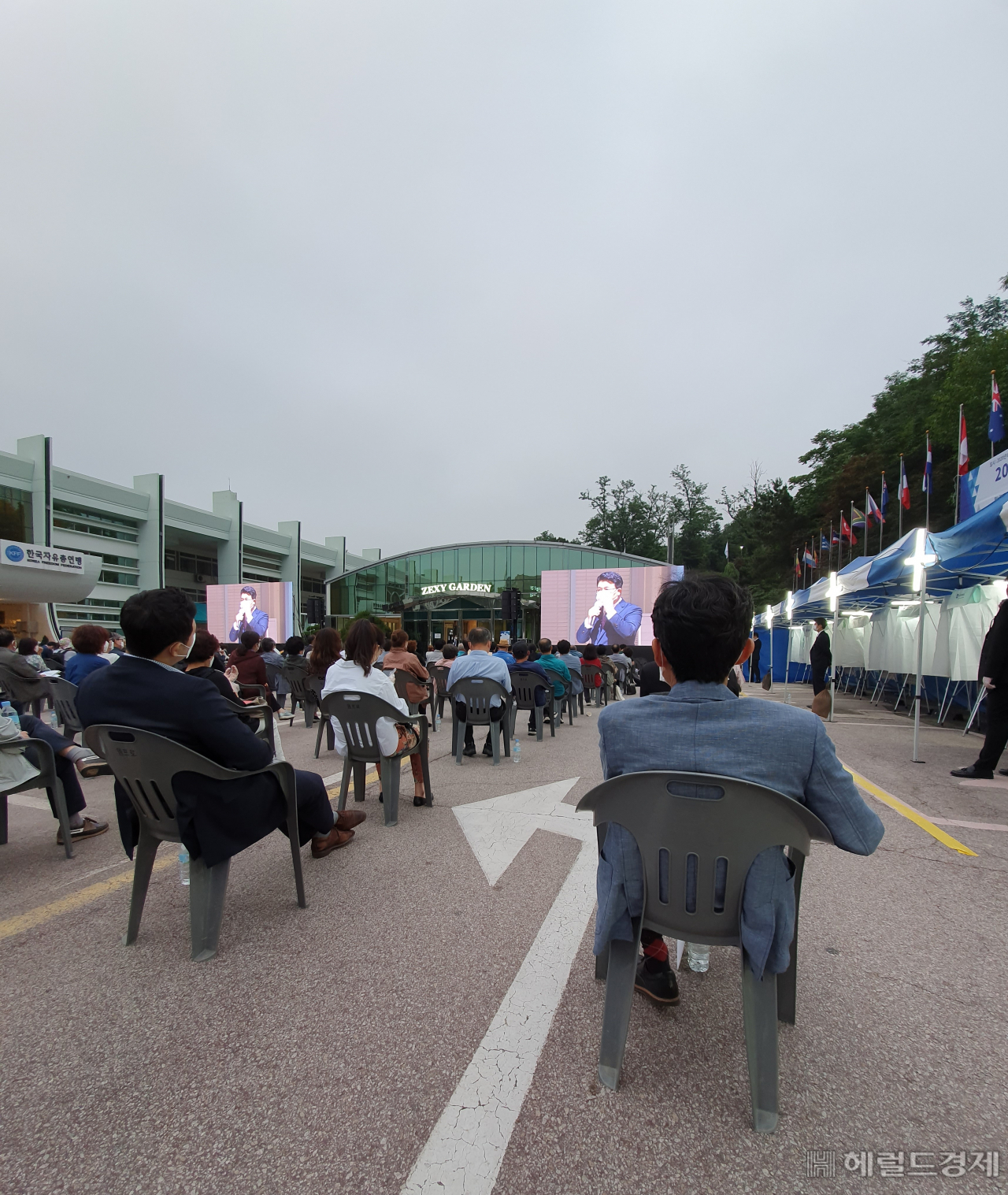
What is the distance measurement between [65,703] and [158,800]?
648 cm

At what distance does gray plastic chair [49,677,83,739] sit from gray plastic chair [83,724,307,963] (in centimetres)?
554

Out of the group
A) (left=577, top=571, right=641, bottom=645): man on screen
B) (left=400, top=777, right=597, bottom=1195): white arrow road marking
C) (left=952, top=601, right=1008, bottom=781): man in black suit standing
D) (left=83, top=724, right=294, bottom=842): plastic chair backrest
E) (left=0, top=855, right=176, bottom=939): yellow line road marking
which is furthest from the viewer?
(left=577, top=571, right=641, bottom=645): man on screen

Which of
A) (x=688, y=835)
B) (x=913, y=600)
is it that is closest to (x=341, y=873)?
(x=688, y=835)

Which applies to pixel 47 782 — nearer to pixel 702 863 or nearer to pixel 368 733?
pixel 368 733

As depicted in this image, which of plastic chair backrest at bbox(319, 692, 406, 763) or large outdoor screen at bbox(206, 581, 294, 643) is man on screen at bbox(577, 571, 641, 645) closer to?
large outdoor screen at bbox(206, 581, 294, 643)

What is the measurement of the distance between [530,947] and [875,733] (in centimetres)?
910

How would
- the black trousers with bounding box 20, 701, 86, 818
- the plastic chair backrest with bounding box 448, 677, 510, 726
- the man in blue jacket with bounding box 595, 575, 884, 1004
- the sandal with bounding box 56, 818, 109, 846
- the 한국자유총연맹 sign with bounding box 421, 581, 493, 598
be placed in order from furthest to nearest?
1. the 한국자유총연맹 sign with bounding box 421, 581, 493, 598
2. the plastic chair backrest with bounding box 448, 677, 510, 726
3. the sandal with bounding box 56, 818, 109, 846
4. the black trousers with bounding box 20, 701, 86, 818
5. the man in blue jacket with bounding box 595, 575, 884, 1004

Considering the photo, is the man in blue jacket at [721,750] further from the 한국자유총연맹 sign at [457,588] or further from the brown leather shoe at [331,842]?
the 한국자유총연맹 sign at [457,588]

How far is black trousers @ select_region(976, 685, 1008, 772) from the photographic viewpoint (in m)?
5.88

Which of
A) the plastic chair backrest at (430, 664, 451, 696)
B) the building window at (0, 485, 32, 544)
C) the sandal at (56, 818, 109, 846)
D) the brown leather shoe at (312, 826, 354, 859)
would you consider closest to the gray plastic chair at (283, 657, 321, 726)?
the plastic chair backrest at (430, 664, 451, 696)

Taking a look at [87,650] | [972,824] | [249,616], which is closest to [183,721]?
[87,650]

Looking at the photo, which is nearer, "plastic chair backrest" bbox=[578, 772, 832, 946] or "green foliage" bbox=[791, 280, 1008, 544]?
"plastic chair backrest" bbox=[578, 772, 832, 946]

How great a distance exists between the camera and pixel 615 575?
92.2 feet

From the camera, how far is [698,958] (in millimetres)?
2389
